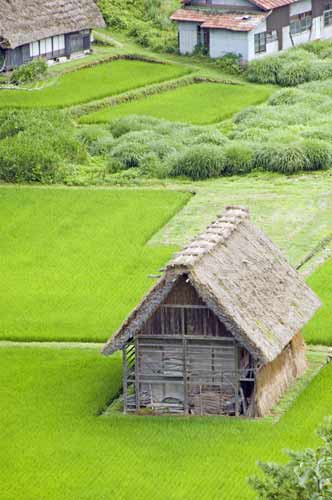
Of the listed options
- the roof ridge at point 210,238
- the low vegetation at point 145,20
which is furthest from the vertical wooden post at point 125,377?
the low vegetation at point 145,20

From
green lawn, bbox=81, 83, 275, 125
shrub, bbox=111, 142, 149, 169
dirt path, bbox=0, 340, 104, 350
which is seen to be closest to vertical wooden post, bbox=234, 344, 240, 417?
dirt path, bbox=0, 340, 104, 350

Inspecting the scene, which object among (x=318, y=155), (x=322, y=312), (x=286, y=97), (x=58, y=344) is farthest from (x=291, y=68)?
(x=58, y=344)

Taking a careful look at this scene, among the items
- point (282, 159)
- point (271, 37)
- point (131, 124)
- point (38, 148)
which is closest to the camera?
point (282, 159)

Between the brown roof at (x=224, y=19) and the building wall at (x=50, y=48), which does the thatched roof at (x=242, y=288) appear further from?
the brown roof at (x=224, y=19)

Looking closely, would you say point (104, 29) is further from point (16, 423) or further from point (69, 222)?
point (16, 423)

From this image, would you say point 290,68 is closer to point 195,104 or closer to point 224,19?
point 224,19

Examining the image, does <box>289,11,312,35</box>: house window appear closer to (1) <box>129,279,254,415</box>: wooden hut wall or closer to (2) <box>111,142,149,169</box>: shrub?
(2) <box>111,142,149,169</box>: shrub
